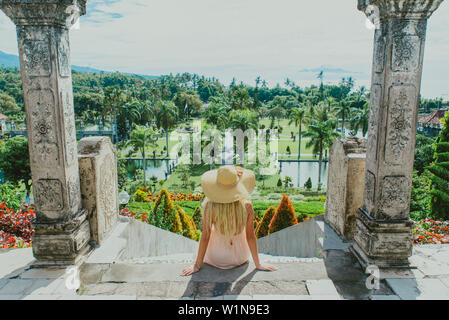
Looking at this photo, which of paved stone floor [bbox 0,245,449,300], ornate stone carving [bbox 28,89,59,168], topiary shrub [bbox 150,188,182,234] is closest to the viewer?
paved stone floor [bbox 0,245,449,300]

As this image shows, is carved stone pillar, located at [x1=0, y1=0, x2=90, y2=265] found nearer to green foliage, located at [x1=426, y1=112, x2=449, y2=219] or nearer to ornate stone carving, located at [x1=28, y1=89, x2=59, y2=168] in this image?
ornate stone carving, located at [x1=28, y1=89, x2=59, y2=168]

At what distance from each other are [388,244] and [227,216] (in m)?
2.02

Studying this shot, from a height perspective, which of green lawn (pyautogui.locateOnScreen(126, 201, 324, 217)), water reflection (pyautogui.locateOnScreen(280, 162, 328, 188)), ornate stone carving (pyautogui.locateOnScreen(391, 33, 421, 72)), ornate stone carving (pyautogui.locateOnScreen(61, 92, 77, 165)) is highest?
ornate stone carving (pyautogui.locateOnScreen(391, 33, 421, 72))

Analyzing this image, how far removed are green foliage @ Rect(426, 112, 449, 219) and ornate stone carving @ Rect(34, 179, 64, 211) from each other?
1329 cm

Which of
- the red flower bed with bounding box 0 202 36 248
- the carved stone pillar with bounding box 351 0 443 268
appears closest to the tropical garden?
the red flower bed with bounding box 0 202 36 248

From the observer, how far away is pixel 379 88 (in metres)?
4.11

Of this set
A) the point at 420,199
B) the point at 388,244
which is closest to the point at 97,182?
the point at 388,244

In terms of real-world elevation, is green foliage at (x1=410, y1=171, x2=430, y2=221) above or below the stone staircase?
below

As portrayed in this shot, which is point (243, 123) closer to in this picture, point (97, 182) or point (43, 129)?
point (97, 182)

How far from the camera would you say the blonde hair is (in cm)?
397

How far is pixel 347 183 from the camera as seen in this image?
195 inches

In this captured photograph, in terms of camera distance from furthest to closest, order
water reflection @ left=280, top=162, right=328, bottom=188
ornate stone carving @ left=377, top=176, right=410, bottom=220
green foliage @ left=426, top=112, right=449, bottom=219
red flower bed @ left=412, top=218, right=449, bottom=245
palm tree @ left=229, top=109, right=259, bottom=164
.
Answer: palm tree @ left=229, top=109, right=259, bottom=164 → water reflection @ left=280, top=162, right=328, bottom=188 → green foliage @ left=426, top=112, right=449, bottom=219 → red flower bed @ left=412, top=218, right=449, bottom=245 → ornate stone carving @ left=377, top=176, right=410, bottom=220

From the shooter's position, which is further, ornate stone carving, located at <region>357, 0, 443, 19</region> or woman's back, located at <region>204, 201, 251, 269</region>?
woman's back, located at <region>204, 201, 251, 269</region>
